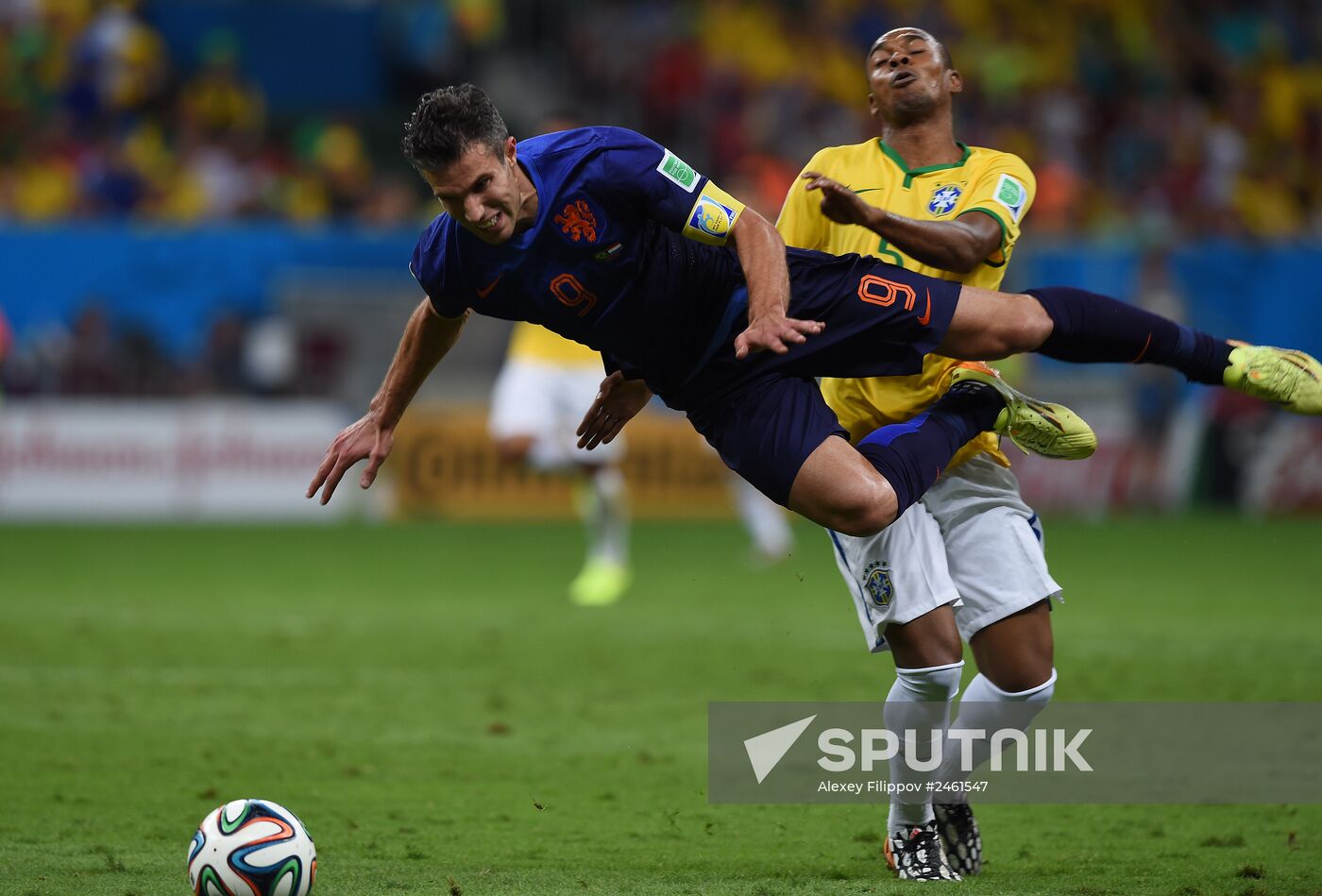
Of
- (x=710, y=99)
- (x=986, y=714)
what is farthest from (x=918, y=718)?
(x=710, y=99)

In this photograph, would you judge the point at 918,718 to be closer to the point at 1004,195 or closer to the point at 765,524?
the point at 1004,195

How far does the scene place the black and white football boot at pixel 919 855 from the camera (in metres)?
4.97

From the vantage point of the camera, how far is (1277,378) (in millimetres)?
5195

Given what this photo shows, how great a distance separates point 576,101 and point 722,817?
16228 millimetres

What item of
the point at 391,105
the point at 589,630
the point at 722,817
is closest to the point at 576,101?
the point at 391,105

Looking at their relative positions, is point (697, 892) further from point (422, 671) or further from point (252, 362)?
point (252, 362)

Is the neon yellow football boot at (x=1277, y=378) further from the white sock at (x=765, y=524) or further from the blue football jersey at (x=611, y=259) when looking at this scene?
the white sock at (x=765, y=524)

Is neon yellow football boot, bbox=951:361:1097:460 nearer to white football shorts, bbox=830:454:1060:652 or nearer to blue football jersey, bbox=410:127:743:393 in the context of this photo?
white football shorts, bbox=830:454:1060:652

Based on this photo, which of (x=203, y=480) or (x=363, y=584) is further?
(x=203, y=480)

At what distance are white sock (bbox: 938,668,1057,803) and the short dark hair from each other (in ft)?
7.39

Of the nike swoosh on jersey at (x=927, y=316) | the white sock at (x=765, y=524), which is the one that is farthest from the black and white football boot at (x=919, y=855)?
the white sock at (x=765, y=524)

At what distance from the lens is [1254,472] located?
17.7 metres

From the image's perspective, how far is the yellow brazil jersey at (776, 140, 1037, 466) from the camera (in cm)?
535

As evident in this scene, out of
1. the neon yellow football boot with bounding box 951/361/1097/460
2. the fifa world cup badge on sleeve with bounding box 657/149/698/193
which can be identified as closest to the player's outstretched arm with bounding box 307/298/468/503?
the fifa world cup badge on sleeve with bounding box 657/149/698/193
